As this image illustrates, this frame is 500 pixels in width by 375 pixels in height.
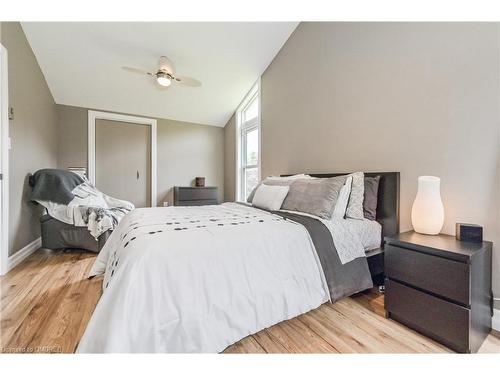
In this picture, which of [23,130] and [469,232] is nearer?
[469,232]

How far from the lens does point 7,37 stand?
87.7 inches

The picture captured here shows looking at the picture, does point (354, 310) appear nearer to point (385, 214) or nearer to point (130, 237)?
point (385, 214)

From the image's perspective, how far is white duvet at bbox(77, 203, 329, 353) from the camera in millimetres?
930

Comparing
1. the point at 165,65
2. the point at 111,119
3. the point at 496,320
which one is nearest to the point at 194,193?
the point at 111,119

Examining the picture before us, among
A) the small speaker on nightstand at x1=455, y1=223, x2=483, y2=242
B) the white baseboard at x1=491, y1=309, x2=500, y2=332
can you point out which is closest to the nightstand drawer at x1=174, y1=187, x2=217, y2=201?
the small speaker on nightstand at x1=455, y1=223, x2=483, y2=242

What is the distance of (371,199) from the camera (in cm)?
198

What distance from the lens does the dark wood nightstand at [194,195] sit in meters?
4.40

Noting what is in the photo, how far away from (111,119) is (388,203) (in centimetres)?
476

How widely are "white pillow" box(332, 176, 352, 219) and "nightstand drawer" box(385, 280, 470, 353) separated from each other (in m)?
0.59

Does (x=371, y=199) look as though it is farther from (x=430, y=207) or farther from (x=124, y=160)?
(x=124, y=160)

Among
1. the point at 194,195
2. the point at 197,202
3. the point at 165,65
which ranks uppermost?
the point at 165,65

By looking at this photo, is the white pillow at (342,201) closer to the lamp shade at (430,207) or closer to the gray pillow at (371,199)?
the gray pillow at (371,199)

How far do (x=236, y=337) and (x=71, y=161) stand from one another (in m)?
4.36

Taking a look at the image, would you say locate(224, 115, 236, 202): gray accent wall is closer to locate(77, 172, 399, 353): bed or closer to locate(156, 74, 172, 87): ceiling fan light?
locate(156, 74, 172, 87): ceiling fan light
